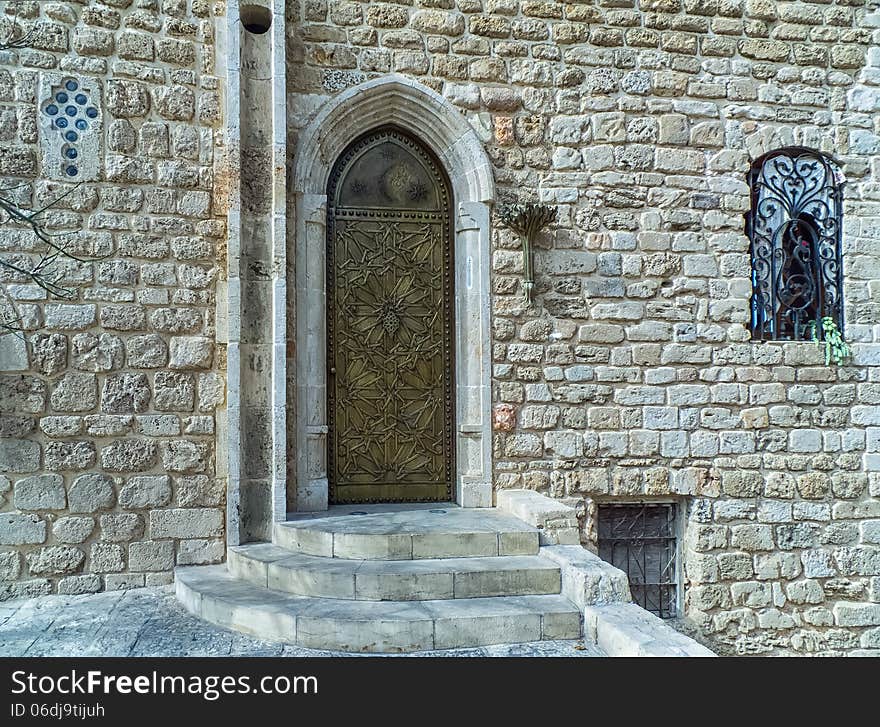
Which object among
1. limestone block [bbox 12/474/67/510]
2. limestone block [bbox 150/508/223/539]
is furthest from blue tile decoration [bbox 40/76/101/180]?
limestone block [bbox 150/508/223/539]

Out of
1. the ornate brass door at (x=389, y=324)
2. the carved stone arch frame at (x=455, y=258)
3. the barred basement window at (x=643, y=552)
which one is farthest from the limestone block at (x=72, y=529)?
the barred basement window at (x=643, y=552)

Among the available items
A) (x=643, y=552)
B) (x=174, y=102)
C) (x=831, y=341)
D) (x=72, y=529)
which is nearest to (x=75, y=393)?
(x=72, y=529)

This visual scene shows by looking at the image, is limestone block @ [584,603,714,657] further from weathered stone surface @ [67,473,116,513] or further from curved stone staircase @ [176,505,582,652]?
weathered stone surface @ [67,473,116,513]

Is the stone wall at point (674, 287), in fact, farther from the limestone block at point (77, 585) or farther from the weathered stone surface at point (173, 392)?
the limestone block at point (77, 585)

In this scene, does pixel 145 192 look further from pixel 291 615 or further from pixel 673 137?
pixel 673 137

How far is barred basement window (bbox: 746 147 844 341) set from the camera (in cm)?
612

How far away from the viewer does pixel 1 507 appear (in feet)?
15.8

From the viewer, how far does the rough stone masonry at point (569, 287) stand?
4.98 m

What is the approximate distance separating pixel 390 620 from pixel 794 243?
450 centimetres

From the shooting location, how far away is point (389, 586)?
4293mm

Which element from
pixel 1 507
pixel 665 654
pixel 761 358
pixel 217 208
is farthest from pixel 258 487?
pixel 761 358

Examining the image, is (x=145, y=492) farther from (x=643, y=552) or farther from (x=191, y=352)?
(x=643, y=552)

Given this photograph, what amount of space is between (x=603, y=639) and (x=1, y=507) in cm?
377

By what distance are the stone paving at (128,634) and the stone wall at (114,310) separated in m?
0.26
